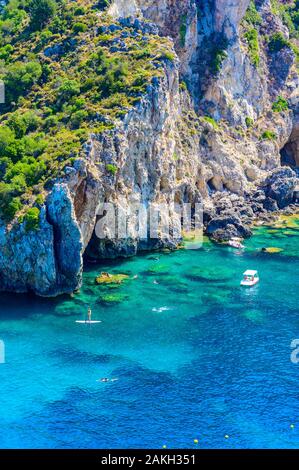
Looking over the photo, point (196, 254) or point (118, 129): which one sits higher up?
point (118, 129)

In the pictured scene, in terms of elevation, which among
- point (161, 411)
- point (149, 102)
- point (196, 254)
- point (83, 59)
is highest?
point (83, 59)

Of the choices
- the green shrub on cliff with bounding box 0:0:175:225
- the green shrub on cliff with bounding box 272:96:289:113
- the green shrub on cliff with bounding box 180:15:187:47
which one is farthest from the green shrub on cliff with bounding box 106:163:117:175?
the green shrub on cliff with bounding box 272:96:289:113

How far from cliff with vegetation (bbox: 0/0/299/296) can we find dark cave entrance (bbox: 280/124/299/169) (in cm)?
21

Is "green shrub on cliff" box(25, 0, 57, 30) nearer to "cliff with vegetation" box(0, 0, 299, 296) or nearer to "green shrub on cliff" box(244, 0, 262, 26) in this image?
"cliff with vegetation" box(0, 0, 299, 296)

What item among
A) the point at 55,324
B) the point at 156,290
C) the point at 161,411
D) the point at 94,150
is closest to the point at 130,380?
the point at 161,411

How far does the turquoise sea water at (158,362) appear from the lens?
5166cm

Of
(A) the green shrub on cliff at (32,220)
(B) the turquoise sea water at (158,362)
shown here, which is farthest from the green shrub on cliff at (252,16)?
(A) the green shrub on cliff at (32,220)

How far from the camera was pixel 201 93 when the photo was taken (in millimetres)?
113312

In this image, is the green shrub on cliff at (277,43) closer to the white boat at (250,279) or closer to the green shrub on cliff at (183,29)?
the green shrub on cliff at (183,29)

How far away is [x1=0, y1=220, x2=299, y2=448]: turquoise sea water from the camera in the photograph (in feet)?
169

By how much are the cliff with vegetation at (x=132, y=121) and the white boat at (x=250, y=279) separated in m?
14.4

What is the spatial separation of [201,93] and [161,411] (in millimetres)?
70601

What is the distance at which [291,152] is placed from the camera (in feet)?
426

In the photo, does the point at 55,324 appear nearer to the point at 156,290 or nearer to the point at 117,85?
the point at 156,290
